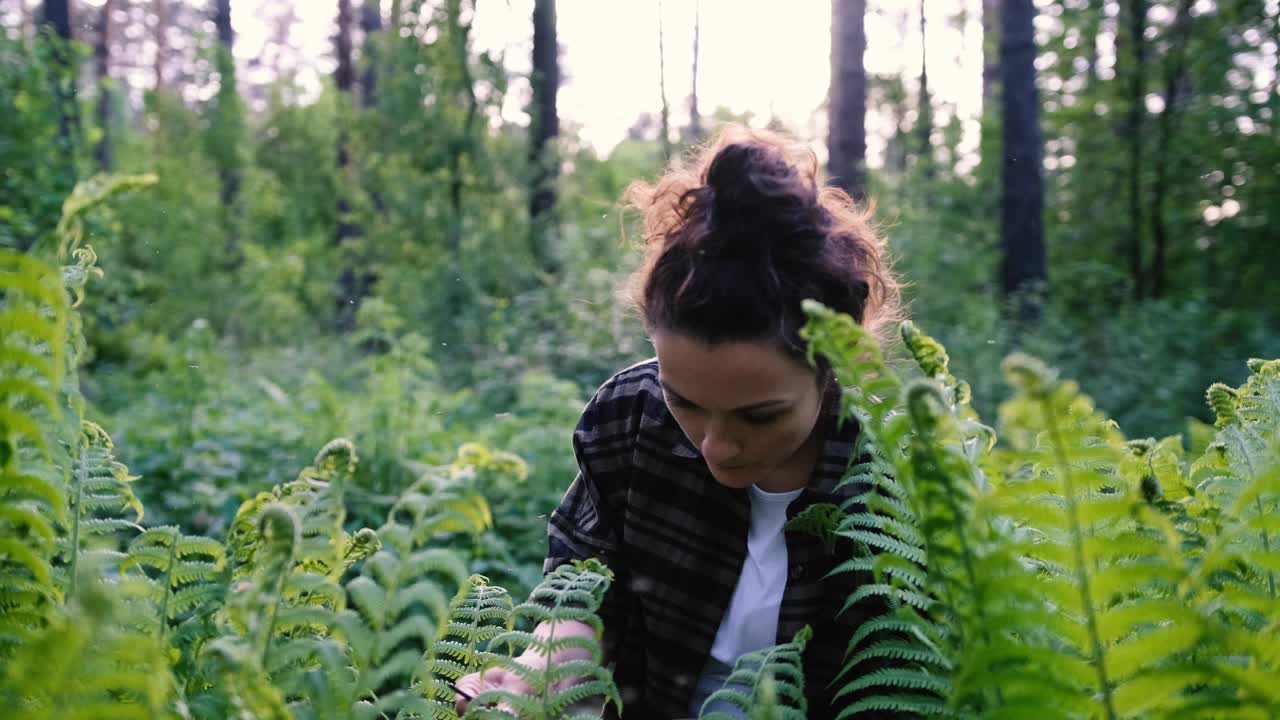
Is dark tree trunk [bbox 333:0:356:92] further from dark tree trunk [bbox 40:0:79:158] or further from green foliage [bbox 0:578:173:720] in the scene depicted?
green foliage [bbox 0:578:173:720]

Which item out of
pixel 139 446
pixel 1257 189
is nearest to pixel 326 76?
pixel 139 446

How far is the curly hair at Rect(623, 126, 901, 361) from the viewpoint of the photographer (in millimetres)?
1626

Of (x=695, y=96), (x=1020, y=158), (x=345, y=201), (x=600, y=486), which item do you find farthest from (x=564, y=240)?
(x=695, y=96)

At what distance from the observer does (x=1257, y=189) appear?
26.1 ft

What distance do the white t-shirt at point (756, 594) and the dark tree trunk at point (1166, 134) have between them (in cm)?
840

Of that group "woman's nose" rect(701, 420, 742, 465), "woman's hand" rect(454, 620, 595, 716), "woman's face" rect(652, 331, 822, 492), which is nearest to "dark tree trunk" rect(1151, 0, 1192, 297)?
"woman's face" rect(652, 331, 822, 492)

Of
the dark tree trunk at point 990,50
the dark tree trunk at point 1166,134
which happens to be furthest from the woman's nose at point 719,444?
the dark tree trunk at point 990,50

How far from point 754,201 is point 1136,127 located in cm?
901

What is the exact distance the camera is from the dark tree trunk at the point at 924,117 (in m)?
12.4

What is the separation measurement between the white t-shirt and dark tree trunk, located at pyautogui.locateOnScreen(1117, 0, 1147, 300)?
8664 mm

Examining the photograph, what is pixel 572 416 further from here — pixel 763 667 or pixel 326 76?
pixel 326 76

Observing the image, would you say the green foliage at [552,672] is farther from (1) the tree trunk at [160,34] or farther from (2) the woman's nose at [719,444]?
(1) the tree trunk at [160,34]

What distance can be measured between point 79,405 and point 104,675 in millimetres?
475

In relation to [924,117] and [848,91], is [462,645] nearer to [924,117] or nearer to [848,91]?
[848,91]
